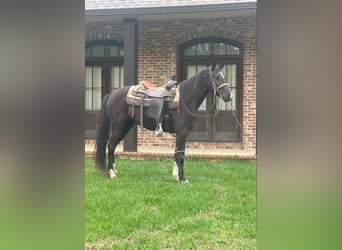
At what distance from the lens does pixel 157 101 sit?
5.91 meters

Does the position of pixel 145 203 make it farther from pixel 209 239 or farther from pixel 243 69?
pixel 243 69

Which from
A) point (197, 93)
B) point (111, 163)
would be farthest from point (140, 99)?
point (111, 163)

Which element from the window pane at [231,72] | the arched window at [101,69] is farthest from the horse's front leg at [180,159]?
the arched window at [101,69]

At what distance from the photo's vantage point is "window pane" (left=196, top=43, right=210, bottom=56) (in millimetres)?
9031

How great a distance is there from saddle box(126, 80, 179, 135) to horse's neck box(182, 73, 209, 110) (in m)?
0.19

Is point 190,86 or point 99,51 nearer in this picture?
point 190,86

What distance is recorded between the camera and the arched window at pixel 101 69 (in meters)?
9.48

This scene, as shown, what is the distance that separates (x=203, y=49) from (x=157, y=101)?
11.4 feet

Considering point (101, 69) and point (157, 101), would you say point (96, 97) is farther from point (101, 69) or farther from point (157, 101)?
A: point (157, 101)

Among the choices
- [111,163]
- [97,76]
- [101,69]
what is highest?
[101,69]
